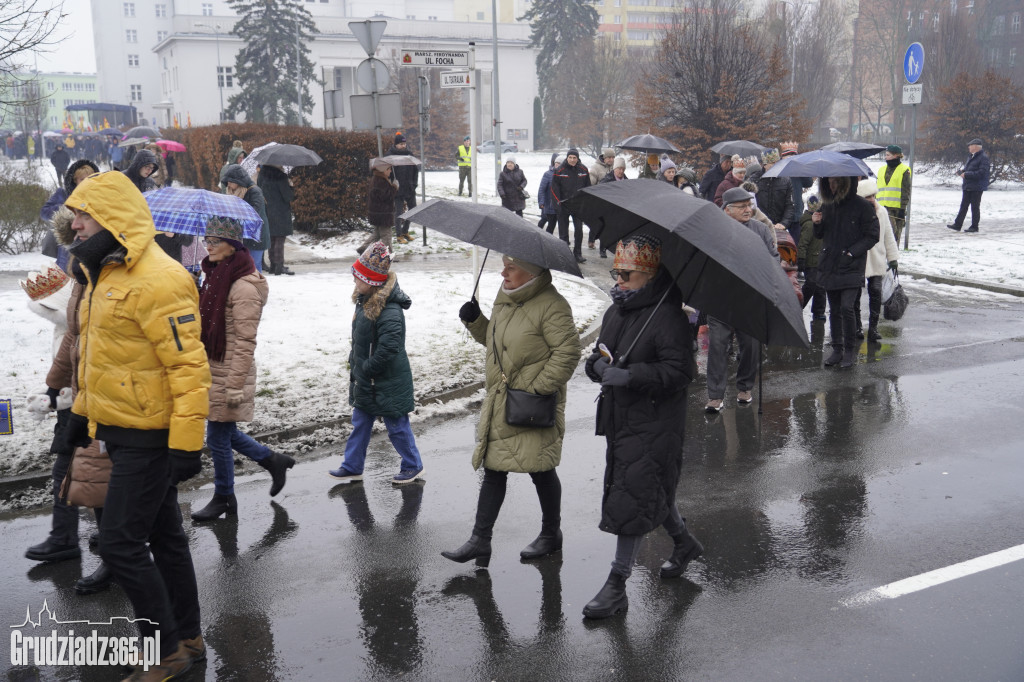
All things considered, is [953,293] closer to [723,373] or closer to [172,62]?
[723,373]

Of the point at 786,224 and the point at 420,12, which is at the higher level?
the point at 420,12

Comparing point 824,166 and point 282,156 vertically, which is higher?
point 282,156

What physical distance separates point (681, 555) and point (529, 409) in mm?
1195

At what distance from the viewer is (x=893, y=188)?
15.6 metres

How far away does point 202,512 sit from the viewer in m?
6.06

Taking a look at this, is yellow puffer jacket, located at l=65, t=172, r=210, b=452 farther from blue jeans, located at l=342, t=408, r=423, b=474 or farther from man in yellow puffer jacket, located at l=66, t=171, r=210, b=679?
blue jeans, located at l=342, t=408, r=423, b=474

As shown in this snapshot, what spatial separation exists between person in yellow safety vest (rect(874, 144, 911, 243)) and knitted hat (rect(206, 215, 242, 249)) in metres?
12.4

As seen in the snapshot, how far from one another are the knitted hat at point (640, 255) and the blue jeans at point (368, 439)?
2.45 m

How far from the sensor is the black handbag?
16.4 ft

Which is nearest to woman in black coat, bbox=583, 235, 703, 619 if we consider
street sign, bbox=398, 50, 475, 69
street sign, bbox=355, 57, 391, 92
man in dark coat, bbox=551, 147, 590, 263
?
street sign, bbox=398, 50, 475, 69

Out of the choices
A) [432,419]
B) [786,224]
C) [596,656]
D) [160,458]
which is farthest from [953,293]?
[160,458]

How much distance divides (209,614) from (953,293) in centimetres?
1239

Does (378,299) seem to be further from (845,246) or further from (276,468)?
(845,246)

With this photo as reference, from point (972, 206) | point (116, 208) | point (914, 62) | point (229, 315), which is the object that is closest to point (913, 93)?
point (914, 62)
